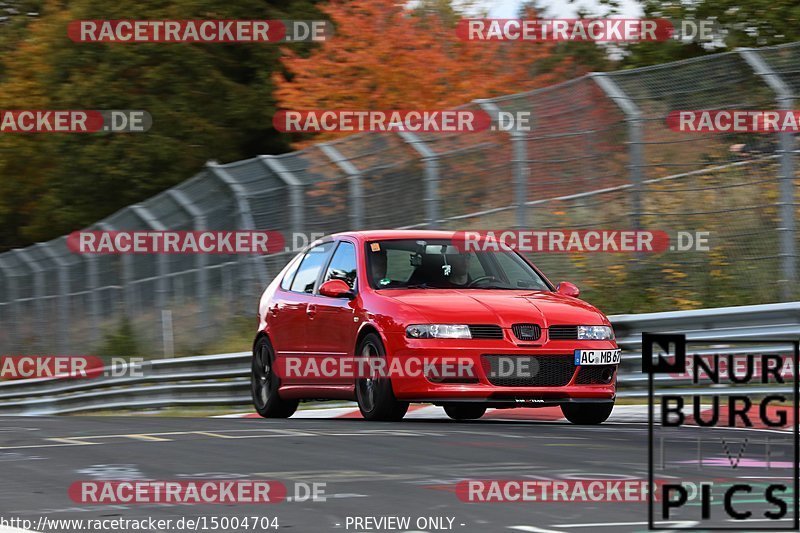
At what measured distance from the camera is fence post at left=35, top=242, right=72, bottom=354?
28641 mm

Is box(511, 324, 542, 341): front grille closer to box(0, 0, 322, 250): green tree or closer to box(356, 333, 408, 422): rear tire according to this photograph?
box(356, 333, 408, 422): rear tire

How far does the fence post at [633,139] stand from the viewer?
50.8ft

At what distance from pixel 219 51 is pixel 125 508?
35.3 m

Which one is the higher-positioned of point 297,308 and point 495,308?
point 495,308

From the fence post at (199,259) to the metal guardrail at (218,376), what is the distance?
1379 millimetres

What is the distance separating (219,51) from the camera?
41.7m

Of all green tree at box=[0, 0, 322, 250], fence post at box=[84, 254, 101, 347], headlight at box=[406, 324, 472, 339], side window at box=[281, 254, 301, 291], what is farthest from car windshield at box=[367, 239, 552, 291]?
green tree at box=[0, 0, 322, 250]

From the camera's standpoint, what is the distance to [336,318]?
12.8 meters

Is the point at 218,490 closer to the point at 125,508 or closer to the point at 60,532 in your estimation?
the point at 125,508

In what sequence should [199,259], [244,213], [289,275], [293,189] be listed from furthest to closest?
[199,259] → [244,213] → [293,189] → [289,275]

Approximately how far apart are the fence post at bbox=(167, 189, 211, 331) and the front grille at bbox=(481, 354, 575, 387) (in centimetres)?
1056

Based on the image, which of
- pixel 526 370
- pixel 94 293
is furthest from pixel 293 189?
pixel 526 370

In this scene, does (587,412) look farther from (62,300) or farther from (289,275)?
(62,300)

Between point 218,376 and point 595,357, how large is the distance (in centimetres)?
727
